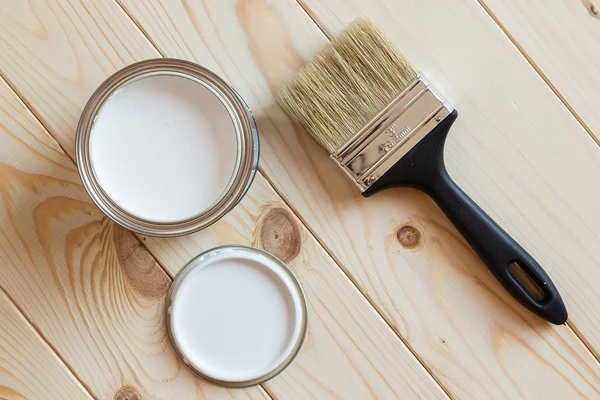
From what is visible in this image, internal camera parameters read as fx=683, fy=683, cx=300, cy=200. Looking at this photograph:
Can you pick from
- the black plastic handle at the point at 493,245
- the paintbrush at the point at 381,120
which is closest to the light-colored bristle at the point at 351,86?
the paintbrush at the point at 381,120

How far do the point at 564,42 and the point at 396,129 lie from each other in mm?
224

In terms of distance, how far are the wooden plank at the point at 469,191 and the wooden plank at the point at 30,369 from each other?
167mm

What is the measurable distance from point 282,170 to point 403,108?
0.15 m

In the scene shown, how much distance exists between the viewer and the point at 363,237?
29.7 inches

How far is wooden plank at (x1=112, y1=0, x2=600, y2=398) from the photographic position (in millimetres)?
748

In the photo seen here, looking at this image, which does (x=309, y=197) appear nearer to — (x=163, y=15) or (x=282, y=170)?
(x=282, y=170)

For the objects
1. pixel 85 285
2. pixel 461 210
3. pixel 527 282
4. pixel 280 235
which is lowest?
pixel 527 282

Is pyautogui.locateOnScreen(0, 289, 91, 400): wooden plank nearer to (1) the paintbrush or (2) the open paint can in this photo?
(2) the open paint can

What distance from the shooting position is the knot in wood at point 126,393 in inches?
29.8

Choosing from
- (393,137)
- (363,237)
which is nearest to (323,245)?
(363,237)

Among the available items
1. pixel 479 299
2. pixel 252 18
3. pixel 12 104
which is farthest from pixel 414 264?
pixel 12 104

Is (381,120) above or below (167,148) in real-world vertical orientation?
below

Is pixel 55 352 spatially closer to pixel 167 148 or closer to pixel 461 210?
pixel 167 148

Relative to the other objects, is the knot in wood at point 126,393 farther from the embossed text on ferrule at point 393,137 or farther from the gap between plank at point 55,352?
the embossed text on ferrule at point 393,137
